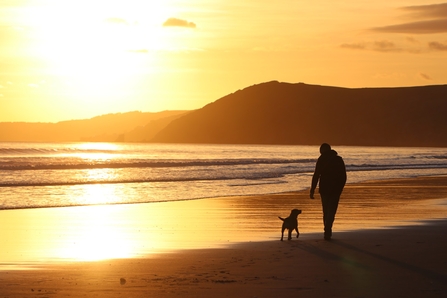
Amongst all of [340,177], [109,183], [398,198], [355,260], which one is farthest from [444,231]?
[109,183]

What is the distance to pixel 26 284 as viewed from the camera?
852 centimetres

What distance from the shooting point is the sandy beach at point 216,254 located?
8352mm

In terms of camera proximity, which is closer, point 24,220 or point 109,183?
point 24,220

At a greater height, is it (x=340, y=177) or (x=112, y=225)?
(x=340, y=177)

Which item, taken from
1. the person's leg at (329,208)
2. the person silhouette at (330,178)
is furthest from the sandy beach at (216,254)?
the person silhouette at (330,178)

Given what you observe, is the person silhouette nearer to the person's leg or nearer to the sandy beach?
the person's leg

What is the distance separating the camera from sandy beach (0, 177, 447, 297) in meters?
8.35

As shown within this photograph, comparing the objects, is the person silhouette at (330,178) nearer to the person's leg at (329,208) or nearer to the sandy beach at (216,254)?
the person's leg at (329,208)

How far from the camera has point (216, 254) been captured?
428 inches

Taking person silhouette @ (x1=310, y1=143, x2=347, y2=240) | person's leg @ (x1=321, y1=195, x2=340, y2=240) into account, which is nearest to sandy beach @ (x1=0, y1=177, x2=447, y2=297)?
person's leg @ (x1=321, y1=195, x2=340, y2=240)

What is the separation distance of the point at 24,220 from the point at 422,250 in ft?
28.3

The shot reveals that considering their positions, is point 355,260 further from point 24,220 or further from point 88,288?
point 24,220

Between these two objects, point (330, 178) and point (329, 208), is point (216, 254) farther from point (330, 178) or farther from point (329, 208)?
point (330, 178)

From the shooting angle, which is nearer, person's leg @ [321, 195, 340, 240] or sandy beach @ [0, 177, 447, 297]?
sandy beach @ [0, 177, 447, 297]
